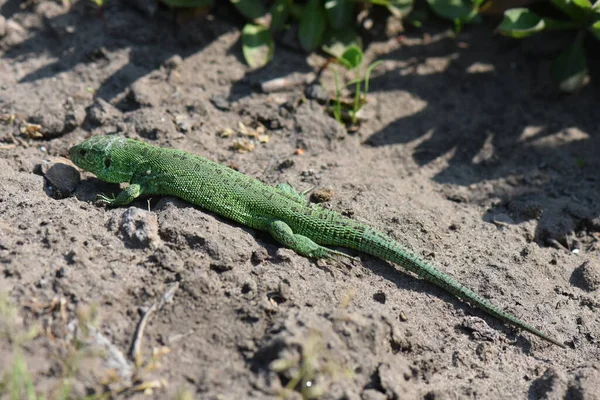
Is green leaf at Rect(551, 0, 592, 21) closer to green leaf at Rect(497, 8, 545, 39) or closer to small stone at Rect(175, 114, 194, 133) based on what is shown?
green leaf at Rect(497, 8, 545, 39)

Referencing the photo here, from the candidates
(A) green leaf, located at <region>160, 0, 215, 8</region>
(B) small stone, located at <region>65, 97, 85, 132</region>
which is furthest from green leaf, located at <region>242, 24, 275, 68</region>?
(B) small stone, located at <region>65, 97, 85, 132</region>

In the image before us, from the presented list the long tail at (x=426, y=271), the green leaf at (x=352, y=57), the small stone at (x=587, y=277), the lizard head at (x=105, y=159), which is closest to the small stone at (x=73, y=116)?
the lizard head at (x=105, y=159)

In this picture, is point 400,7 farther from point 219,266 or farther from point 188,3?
point 219,266

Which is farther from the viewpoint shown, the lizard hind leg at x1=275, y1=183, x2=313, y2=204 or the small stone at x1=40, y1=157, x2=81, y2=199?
the small stone at x1=40, y1=157, x2=81, y2=199

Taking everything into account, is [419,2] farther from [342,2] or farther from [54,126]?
[54,126]

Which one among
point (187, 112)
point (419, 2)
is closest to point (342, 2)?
point (419, 2)

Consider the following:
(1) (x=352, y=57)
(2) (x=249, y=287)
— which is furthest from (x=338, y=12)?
(2) (x=249, y=287)
